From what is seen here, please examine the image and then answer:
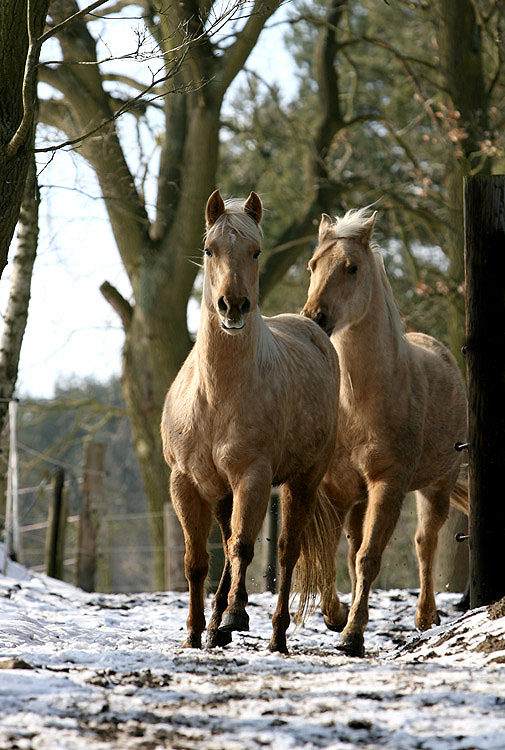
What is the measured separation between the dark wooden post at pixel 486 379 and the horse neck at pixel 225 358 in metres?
1.35

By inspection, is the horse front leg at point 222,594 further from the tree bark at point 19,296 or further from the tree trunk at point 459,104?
the tree trunk at point 459,104

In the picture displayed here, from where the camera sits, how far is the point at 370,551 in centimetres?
593

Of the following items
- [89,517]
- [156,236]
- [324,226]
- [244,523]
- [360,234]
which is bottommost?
[89,517]

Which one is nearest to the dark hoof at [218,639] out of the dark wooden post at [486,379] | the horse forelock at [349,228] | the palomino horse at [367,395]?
the palomino horse at [367,395]

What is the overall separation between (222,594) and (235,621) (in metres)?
0.97

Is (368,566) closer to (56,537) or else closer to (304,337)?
(304,337)

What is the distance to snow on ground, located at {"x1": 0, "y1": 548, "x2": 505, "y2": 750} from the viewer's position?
3043 millimetres

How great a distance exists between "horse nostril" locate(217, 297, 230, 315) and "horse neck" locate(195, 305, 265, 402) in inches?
15.7

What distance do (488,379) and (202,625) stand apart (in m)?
2.30

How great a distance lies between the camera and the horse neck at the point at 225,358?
5.30m

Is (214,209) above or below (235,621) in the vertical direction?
above

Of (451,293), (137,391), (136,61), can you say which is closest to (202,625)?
(136,61)

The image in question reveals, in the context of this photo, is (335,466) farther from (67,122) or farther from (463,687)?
(67,122)

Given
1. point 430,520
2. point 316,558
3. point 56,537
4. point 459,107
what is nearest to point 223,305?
point 316,558
